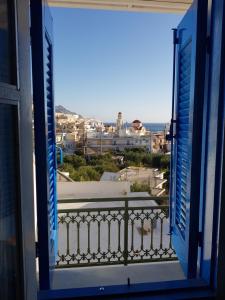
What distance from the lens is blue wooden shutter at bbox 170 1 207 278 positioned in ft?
4.89

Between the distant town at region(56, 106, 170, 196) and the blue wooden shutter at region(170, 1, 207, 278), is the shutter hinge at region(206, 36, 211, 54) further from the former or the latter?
the distant town at region(56, 106, 170, 196)

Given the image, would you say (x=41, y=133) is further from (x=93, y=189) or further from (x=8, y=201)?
(x=93, y=189)

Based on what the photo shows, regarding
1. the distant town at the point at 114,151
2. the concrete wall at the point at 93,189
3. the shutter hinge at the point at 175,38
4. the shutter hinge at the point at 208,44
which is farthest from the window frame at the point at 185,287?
the distant town at the point at 114,151

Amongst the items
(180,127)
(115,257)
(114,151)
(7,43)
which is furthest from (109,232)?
(114,151)

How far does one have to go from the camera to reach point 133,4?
193 centimetres

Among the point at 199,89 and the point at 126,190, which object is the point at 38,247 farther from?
the point at 126,190

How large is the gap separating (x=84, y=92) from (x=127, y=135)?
425 inches

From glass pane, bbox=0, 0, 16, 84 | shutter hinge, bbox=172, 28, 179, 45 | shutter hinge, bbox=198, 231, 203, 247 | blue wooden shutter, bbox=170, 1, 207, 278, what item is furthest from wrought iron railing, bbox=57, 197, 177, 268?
glass pane, bbox=0, 0, 16, 84

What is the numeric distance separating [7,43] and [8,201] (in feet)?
1.57

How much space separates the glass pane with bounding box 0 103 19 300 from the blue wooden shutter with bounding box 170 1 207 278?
1.06 metres

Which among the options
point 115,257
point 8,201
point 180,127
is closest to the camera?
point 8,201

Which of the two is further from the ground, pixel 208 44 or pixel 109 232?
pixel 208 44

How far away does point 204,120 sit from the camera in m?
1.51

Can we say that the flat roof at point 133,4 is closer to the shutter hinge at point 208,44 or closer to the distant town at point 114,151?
the shutter hinge at point 208,44
